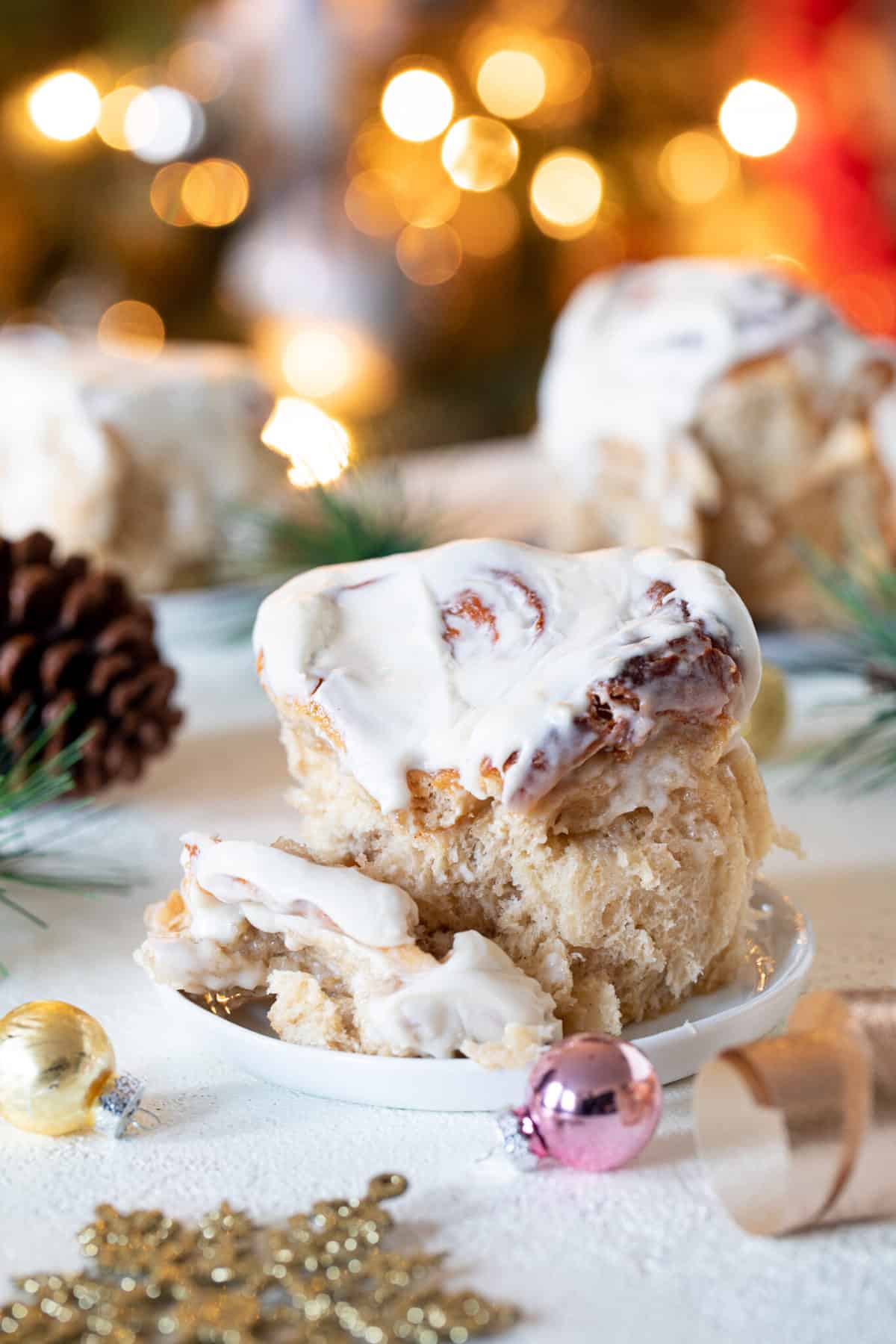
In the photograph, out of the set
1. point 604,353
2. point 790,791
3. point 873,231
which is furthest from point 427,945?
point 873,231

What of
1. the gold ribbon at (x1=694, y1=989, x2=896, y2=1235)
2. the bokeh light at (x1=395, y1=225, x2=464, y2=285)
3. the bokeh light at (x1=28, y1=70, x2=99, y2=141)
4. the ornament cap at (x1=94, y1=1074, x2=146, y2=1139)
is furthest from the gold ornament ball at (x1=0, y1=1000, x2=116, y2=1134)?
the bokeh light at (x1=395, y1=225, x2=464, y2=285)

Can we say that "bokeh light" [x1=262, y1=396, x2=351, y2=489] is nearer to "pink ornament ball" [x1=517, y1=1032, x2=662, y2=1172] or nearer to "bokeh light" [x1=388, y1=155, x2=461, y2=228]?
"pink ornament ball" [x1=517, y1=1032, x2=662, y2=1172]

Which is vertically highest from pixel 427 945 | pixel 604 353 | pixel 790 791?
pixel 604 353

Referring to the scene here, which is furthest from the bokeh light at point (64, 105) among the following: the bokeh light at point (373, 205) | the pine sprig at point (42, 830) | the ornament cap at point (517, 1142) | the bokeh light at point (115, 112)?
the ornament cap at point (517, 1142)

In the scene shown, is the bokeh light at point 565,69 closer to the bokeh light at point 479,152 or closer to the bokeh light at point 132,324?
the bokeh light at point 479,152

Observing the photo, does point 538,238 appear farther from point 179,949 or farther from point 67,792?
point 179,949
